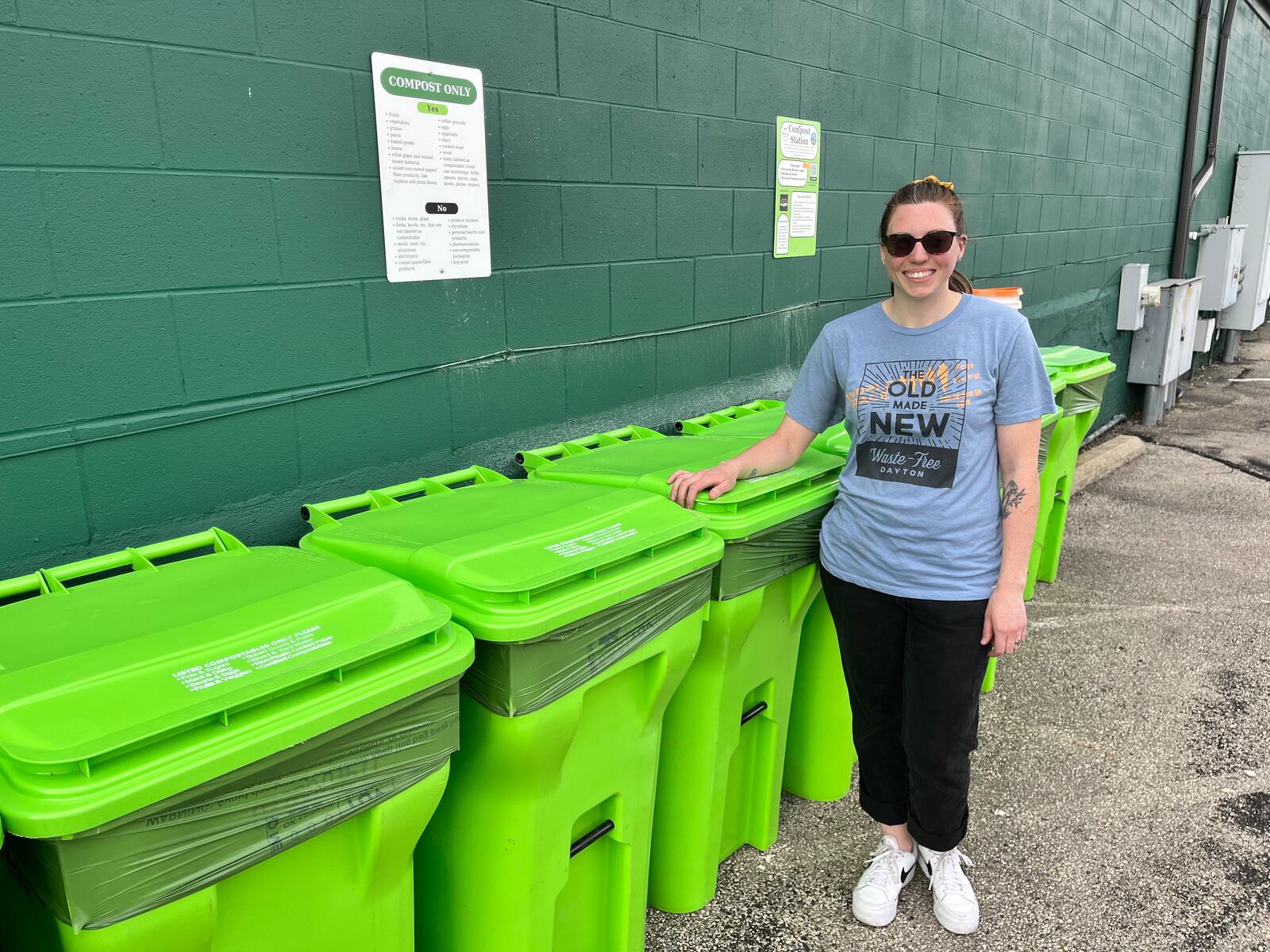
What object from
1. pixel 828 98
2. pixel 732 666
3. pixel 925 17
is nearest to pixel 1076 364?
pixel 828 98

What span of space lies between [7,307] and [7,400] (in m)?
0.20

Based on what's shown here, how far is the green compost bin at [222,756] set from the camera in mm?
1295

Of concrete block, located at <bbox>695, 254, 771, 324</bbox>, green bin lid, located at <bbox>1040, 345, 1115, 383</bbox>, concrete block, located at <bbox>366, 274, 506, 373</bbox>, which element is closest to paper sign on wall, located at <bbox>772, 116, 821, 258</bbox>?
concrete block, located at <bbox>695, 254, 771, 324</bbox>

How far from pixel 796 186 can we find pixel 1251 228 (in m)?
11.6

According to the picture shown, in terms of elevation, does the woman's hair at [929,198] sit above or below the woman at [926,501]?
above

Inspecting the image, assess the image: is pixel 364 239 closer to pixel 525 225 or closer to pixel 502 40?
pixel 525 225

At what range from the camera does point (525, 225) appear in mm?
3150

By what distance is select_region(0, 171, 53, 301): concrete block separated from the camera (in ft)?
6.56

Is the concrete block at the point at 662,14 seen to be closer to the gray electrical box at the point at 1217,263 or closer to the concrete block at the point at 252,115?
the concrete block at the point at 252,115

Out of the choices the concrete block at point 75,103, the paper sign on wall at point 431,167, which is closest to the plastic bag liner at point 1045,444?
the paper sign on wall at point 431,167

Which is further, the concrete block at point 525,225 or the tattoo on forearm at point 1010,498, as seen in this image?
the concrete block at point 525,225

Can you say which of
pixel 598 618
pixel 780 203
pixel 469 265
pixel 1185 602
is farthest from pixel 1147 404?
pixel 598 618

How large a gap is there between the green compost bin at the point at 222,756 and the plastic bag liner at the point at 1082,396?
387cm

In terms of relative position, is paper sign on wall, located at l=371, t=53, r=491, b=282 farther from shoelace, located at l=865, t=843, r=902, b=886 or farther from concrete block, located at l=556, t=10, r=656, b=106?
shoelace, located at l=865, t=843, r=902, b=886
